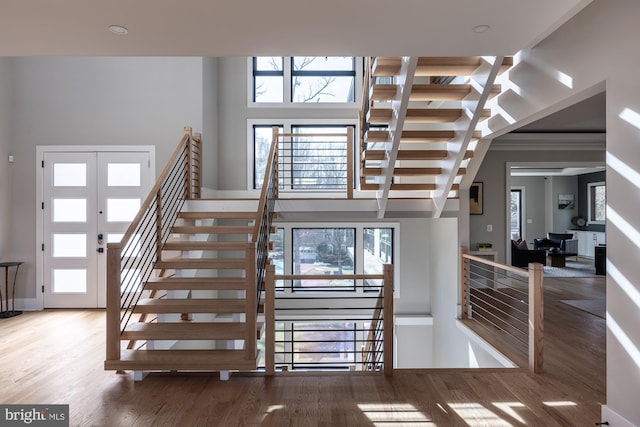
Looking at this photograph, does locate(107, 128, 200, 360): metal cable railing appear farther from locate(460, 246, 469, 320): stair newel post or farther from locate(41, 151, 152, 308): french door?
locate(460, 246, 469, 320): stair newel post

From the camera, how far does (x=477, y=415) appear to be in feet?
8.53

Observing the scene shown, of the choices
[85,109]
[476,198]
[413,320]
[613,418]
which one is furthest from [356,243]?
[85,109]

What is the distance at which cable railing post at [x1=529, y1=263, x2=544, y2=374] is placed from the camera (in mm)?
3266

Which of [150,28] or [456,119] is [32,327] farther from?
[456,119]

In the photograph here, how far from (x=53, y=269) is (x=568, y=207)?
13.4 meters

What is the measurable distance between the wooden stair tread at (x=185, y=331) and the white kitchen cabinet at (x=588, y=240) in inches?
432

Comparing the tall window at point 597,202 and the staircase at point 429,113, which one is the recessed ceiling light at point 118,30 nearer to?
the staircase at point 429,113

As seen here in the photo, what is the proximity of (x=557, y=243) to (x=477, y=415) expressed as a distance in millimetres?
9134

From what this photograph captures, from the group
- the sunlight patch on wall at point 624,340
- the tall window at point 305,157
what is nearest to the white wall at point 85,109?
the tall window at point 305,157

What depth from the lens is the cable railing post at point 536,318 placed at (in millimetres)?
3266

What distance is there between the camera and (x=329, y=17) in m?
2.25

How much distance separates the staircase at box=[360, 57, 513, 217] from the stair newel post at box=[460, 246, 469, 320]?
710 mm

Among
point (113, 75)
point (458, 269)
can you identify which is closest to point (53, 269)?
point (113, 75)

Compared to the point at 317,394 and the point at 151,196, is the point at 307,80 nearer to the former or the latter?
the point at 151,196
